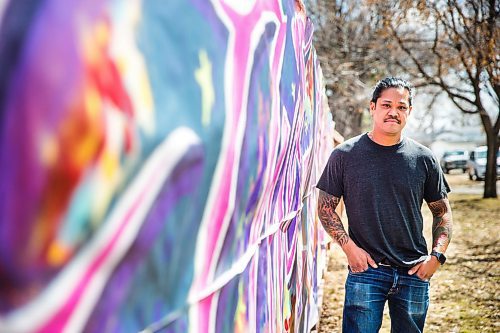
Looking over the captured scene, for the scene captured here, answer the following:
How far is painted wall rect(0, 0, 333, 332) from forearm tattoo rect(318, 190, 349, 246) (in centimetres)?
137

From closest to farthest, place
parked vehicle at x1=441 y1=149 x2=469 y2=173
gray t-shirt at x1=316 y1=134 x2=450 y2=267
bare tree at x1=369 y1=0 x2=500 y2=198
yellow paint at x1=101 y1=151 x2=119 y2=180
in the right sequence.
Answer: yellow paint at x1=101 y1=151 x2=119 y2=180 → gray t-shirt at x1=316 y1=134 x2=450 y2=267 → bare tree at x1=369 y1=0 x2=500 y2=198 → parked vehicle at x1=441 y1=149 x2=469 y2=173

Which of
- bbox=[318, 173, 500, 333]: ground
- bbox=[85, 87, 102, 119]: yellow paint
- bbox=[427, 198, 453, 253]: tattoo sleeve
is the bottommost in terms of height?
bbox=[318, 173, 500, 333]: ground

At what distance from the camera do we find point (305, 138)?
430 centimetres

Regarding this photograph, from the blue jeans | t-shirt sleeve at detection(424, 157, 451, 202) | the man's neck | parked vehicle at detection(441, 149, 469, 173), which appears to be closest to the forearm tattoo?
the blue jeans

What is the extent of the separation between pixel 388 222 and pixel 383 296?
1.32ft

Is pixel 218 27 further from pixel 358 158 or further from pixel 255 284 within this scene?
pixel 358 158

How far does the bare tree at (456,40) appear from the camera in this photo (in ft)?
53.6

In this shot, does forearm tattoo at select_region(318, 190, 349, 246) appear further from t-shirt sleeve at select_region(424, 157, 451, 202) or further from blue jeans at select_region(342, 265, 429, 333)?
t-shirt sleeve at select_region(424, 157, 451, 202)

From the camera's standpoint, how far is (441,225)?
3.45m

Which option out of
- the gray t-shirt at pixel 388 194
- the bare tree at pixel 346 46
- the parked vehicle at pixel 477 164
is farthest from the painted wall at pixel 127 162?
the parked vehicle at pixel 477 164

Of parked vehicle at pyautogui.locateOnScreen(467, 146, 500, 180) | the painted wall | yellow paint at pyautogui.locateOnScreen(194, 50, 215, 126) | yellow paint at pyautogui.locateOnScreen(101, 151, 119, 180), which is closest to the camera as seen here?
the painted wall

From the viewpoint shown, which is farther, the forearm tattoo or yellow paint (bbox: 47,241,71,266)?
the forearm tattoo

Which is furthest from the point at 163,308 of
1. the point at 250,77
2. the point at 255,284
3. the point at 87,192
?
the point at 255,284

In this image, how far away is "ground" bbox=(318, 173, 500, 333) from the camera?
20.4 ft
